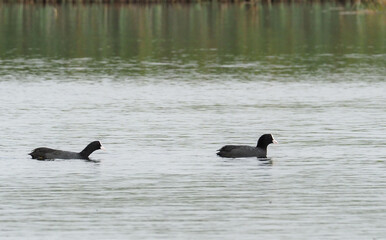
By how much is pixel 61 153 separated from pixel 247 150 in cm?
389

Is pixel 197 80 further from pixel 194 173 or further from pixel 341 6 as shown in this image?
pixel 341 6

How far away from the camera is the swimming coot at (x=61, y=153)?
26.0m

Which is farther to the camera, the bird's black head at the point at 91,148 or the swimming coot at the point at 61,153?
the bird's black head at the point at 91,148

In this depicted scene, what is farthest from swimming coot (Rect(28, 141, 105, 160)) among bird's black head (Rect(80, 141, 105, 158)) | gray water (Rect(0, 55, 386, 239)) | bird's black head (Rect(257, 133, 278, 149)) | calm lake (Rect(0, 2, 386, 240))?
bird's black head (Rect(257, 133, 278, 149))

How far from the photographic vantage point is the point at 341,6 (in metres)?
94.6

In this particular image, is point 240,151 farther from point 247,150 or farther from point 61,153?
point 61,153

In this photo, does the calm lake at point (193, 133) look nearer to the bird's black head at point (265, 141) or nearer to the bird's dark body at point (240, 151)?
the bird's dark body at point (240, 151)

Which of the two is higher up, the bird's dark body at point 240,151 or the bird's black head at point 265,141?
the bird's black head at point 265,141

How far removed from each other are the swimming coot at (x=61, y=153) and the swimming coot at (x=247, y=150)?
2564 millimetres

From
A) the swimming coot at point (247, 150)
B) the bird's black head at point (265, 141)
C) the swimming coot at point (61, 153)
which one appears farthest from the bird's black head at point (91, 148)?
the bird's black head at point (265, 141)

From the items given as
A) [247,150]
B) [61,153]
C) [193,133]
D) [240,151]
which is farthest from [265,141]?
[61,153]

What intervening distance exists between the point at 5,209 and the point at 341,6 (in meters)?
76.0

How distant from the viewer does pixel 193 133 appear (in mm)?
30594

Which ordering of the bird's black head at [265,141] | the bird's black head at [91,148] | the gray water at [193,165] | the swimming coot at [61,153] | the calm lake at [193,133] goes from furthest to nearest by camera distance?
the bird's black head at [265,141], the bird's black head at [91,148], the swimming coot at [61,153], the calm lake at [193,133], the gray water at [193,165]
